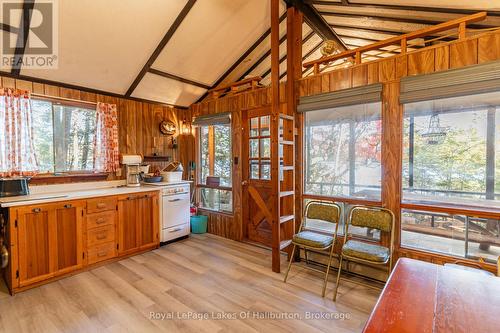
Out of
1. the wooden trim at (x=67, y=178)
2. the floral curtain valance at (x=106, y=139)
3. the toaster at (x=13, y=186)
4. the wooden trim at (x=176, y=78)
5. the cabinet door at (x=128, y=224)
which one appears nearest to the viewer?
the toaster at (x=13, y=186)

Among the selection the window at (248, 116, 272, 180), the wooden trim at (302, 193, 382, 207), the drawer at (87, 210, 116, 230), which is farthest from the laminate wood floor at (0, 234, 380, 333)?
the window at (248, 116, 272, 180)

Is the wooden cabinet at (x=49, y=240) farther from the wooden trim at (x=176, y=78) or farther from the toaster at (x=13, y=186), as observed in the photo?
the wooden trim at (x=176, y=78)

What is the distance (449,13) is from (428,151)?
1457 mm

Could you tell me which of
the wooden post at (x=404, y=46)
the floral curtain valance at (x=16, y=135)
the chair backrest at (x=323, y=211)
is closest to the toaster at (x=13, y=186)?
the floral curtain valance at (x=16, y=135)

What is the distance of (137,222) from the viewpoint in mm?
3463

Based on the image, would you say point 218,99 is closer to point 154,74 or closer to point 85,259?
point 154,74

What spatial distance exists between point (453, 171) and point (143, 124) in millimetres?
4313

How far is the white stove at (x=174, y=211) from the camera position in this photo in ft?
12.4

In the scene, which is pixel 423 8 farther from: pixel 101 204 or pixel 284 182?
pixel 101 204

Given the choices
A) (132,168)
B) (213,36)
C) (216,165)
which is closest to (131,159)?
(132,168)

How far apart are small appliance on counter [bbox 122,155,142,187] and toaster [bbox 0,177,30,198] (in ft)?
3.90

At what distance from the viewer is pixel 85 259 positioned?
2.94 meters

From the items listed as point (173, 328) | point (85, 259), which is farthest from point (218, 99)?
point (173, 328)

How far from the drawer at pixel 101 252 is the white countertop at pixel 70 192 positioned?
647 mm
